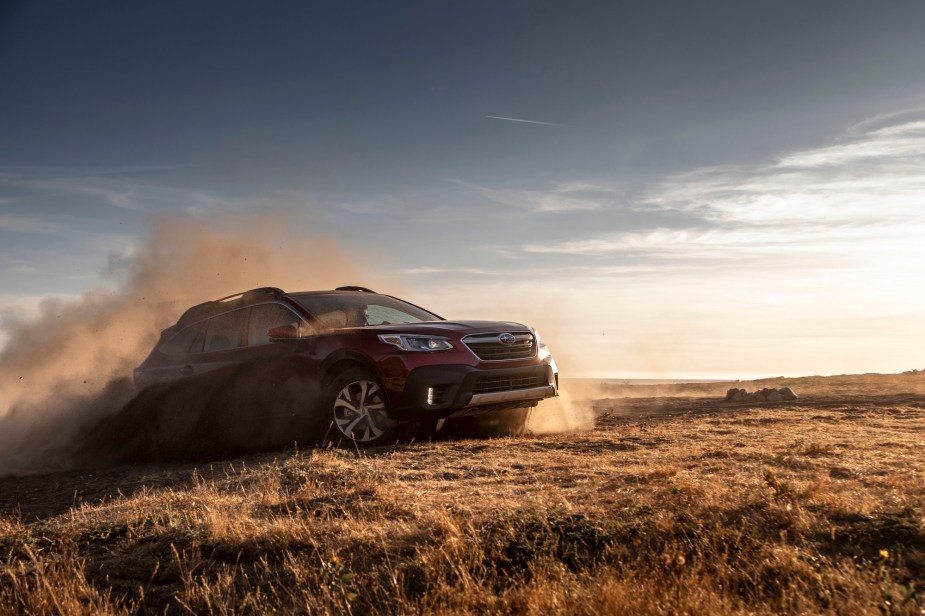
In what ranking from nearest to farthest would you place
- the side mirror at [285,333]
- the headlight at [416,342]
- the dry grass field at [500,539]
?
the dry grass field at [500,539] → the headlight at [416,342] → the side mirror at [285,333]

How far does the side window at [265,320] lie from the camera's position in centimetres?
924

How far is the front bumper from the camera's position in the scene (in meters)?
8.02

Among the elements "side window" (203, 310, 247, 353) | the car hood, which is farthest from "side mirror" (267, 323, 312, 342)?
"side window" (203, 310, 247, 353)

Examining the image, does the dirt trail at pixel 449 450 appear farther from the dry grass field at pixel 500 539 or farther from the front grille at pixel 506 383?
the front grille at pixel 506 383

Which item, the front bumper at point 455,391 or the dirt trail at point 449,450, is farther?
the front bumper at point 455,391

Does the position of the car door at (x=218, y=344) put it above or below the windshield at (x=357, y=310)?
below

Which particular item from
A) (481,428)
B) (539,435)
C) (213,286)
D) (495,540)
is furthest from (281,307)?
(213,286)

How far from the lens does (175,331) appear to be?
1079 centimetres

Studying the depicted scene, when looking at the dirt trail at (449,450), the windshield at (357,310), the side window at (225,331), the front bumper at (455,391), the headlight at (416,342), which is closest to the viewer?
the dirt trail at (449,450)

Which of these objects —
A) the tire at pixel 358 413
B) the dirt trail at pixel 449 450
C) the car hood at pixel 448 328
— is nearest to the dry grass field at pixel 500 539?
the dirt trail at pixel 449 450

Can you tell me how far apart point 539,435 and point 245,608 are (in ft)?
21.0

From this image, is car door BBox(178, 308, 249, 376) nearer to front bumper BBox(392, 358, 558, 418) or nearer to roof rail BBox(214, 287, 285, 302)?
roof rail BBox(214, 287, 285, 302)

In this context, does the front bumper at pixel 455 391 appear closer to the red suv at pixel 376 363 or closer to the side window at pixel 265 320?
the red suv at pixel 376 363

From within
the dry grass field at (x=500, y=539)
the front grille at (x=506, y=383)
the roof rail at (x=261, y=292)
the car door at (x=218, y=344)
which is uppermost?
the roof rail at (x=261, y=292)
